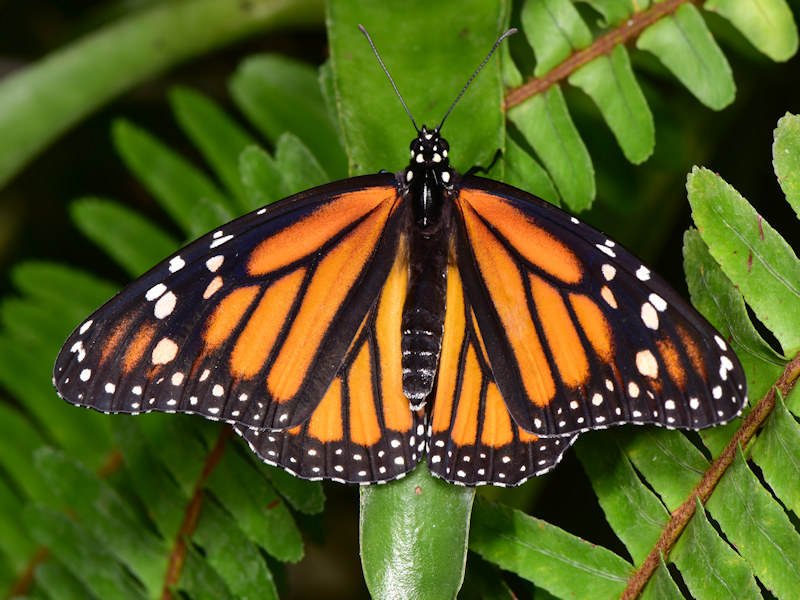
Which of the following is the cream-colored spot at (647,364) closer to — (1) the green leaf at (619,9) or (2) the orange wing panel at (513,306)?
(2) the orange wing panel at (513,306)

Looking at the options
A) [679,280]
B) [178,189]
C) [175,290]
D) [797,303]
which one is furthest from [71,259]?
[797,303]

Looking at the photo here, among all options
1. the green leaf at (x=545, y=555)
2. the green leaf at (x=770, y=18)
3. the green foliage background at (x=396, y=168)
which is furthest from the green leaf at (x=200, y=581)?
the green leaf at (x=770, y=18)

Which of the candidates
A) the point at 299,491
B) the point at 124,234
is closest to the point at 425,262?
the point at 299,491

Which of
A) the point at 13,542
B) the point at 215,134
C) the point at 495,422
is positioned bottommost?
the point at 13,542

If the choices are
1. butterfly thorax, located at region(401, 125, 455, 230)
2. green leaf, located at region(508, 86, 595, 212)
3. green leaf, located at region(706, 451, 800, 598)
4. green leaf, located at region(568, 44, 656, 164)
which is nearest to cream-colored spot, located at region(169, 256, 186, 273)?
butterfly thorax, located at region(401, 125, 455, 230)

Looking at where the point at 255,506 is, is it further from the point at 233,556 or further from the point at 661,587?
the point at 661,587

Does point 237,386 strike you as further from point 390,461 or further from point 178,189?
point 178,189
